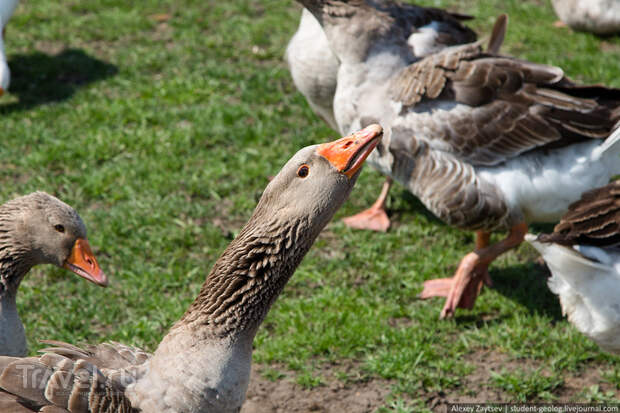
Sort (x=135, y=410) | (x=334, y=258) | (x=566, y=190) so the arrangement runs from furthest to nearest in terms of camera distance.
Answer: (x=334, y=258) → (x=566, y=190) → (x=135, y=410)

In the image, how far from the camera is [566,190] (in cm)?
459

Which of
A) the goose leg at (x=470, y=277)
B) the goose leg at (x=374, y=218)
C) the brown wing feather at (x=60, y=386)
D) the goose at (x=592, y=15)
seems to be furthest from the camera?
the goose at (x=592, y=15)

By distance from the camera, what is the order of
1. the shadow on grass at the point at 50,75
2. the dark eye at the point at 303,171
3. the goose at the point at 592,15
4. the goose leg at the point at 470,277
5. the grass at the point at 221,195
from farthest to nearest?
1. the goose at the point at 592,15
2. the shadow on grass at the point at 50,75
3. the goose leg at the point at 470,277
4. the grass at the point at 221,195
5. the dark eye at the point at 303,171

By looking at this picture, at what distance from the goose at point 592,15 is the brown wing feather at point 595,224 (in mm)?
5133

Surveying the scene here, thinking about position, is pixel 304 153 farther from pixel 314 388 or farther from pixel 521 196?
pixel 521 196

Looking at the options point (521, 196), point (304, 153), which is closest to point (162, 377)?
point (304, 153)

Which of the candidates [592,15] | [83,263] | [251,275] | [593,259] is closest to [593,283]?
[593,259]

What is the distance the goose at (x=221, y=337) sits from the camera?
8.29 feet

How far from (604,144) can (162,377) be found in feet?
10.5

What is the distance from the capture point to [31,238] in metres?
3.40

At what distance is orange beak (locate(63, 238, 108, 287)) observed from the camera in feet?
11.4

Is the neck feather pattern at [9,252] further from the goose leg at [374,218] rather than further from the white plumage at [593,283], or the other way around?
the goose leg at [374,218]

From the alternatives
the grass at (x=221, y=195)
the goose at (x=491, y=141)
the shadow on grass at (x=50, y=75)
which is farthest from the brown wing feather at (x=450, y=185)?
the shadow on grass at (x=50, y=75)

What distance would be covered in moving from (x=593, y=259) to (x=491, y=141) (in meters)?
1.25
